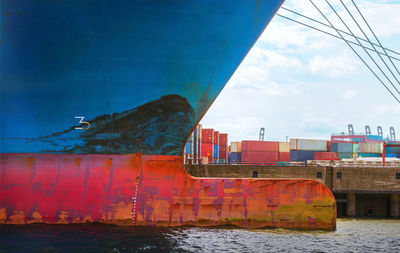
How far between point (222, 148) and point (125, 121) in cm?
2911

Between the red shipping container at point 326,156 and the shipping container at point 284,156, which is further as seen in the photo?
the shipping container at point 284,156

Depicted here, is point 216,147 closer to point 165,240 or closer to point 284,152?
point 284,152

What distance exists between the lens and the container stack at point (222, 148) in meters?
37.6

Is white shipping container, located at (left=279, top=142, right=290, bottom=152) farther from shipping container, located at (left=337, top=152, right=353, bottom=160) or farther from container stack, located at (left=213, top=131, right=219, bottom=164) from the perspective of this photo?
container stack, located at (left=213, top=131, right=219, bottom=164)

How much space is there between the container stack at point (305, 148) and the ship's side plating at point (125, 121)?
94.5 ft

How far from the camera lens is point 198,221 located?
29.4 feet

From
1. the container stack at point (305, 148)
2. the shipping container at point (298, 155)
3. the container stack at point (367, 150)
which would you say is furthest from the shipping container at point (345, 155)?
the shipping container at point (298, 155)

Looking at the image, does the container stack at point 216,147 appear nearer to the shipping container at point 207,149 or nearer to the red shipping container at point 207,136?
the shipping container at point 207,149

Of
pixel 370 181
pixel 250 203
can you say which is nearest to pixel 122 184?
pixel 250 203

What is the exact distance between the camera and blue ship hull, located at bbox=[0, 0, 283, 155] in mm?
8539

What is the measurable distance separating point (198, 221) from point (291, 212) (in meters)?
2.47

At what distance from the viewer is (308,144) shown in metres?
38.5

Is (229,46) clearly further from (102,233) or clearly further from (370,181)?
(370,181)

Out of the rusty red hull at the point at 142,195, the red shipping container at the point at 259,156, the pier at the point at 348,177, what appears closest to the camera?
the rusty red hull at the point at 142,195
